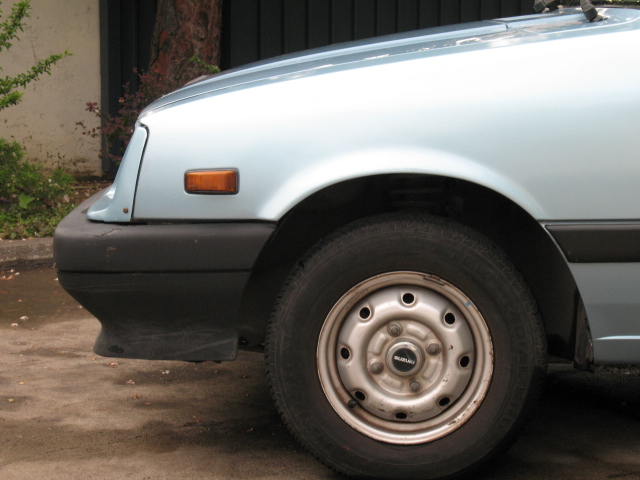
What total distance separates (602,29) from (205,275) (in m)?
1.38

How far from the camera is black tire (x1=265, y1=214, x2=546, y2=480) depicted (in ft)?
8.00

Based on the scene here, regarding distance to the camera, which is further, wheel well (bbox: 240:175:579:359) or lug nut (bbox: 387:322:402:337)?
wheel well (bbox: 240:175:579:359)

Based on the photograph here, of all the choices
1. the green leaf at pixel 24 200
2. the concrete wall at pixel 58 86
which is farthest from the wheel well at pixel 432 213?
the concrete wall at pixel 58 86

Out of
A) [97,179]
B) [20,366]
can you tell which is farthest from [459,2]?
[20,366]

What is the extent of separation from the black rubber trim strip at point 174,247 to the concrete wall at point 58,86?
585 centimetres

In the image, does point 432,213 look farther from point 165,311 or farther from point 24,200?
point 24,200

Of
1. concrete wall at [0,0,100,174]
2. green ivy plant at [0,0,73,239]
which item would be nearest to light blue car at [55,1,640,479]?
green ivy plant at [0,0,73,239]

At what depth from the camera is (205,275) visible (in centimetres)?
248

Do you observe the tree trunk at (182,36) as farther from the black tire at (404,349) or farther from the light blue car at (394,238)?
the black tire at (404,349)

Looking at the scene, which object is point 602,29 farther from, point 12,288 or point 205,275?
point 12,288

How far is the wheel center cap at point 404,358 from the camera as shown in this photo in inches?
98.7

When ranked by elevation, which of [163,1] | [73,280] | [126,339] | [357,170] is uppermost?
[163,1]

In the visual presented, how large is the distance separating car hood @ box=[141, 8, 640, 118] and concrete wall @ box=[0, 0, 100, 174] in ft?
18.1

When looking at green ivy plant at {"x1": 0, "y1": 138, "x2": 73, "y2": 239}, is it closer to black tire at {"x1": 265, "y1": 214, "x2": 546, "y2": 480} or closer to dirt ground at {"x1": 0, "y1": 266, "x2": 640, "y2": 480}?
dirt ground at {"x1": 0, "y1": 266, "x2": 640, "y2": 480}
